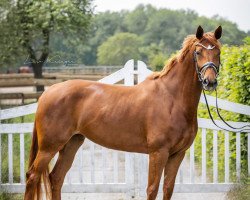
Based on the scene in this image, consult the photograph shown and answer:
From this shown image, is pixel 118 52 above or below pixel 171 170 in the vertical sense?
below

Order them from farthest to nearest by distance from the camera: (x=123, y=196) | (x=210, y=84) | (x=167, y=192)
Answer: (x=123, y=196), (x=167, y=192), (x=210, y=84)

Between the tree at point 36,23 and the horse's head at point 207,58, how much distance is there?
590 inches

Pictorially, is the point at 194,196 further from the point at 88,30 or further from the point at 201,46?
the point at 88,30

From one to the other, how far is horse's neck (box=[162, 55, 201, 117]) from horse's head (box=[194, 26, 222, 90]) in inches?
7.0

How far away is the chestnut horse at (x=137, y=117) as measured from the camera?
459 cm

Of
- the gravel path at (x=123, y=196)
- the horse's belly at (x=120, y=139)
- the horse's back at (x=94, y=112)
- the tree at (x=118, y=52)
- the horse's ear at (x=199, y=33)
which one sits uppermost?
the horse's ear at (x=199, y=33)

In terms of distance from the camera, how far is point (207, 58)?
441cm

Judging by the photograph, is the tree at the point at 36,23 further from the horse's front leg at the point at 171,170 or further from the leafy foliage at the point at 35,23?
the horse's front leg at the point at 171,170

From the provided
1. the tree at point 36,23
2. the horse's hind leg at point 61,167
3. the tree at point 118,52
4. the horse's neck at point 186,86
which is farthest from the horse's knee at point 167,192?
the tree at point 118,52

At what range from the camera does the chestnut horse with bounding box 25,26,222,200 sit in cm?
459

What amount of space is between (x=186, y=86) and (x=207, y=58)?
0.43 meters

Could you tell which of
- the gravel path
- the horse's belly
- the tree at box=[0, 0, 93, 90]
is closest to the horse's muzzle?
the horse's belly

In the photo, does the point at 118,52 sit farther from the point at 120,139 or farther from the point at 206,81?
the point at 206,81

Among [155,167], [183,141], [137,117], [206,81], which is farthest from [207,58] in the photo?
[155,167]
